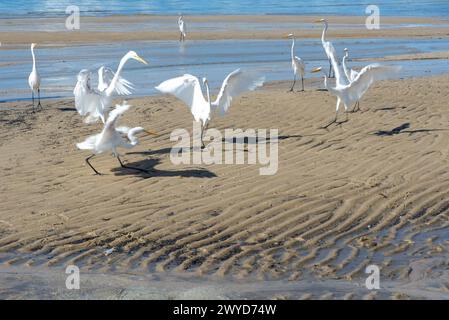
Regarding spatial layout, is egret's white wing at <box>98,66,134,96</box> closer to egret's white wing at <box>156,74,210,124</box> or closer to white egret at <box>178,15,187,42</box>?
egret's white wing at <box>156,74,210,124</box>

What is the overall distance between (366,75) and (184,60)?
39.6ft

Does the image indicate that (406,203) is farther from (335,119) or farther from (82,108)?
(82,108)

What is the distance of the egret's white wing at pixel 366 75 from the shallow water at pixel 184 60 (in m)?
5.89

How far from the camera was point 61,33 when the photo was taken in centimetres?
3475

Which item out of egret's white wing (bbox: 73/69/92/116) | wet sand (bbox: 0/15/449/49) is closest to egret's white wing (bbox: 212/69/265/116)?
egret's white wing (bbox: 73/69/92/116)

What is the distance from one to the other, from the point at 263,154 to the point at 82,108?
10.1 ft

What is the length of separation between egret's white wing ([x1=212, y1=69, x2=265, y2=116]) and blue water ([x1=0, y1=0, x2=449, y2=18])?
3732 cm

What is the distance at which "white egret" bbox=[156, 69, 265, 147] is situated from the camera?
1155 cm

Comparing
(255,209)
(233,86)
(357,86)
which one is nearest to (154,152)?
(233,86)

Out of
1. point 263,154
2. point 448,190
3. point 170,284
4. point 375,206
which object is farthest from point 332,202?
point 170,284

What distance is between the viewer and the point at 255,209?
8367 mm

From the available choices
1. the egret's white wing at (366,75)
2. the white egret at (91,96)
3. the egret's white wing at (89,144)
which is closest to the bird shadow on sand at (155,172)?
the egret's white wing at (89,144)

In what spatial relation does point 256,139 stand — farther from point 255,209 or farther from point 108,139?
point 255,209

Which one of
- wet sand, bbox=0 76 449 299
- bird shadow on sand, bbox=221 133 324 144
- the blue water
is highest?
the blue water
